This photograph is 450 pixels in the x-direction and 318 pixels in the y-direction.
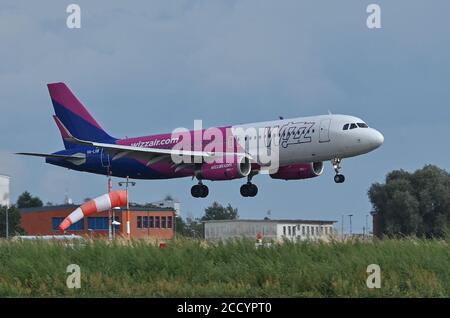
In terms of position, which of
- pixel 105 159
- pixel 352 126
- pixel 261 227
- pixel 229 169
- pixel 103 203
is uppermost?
pixel 352 126

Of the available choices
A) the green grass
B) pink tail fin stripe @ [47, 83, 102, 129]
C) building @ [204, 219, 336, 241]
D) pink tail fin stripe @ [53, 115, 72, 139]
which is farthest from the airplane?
the green grass

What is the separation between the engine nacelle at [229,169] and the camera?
218ft

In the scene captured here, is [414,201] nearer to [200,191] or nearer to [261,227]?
[261,227]

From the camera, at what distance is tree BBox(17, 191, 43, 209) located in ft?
507

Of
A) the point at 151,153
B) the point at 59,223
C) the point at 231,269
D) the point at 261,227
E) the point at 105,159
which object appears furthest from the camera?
the point at 59,223

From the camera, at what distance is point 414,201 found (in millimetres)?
102188

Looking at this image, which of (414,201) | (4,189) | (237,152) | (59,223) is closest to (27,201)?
(4,189)

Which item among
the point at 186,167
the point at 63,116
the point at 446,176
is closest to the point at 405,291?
the point at 186,167

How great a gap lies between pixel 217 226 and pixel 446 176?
4217 cm

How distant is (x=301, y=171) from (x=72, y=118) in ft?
74.9

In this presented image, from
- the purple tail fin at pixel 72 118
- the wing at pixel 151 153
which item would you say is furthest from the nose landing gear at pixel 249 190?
the purple tail fin at pixel 72 118

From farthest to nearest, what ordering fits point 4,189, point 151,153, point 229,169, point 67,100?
point 4,189, point 67,100, point 151,153, point 229,169

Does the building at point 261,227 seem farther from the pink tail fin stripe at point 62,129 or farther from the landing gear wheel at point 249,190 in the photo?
the pink tail fin stripe at point 62,129

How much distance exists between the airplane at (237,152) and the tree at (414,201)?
27086 millimetres
